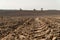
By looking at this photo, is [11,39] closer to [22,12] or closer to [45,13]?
[22,12]

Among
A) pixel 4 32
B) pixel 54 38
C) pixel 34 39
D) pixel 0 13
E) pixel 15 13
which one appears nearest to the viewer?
pixel 54 38

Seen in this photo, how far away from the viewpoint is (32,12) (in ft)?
97.1

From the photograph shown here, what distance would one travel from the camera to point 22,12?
2873 centimetres

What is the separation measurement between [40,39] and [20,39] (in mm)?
1076

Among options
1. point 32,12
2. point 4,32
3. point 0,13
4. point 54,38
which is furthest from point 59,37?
point 32,12

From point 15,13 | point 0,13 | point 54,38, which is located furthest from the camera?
point 15,13

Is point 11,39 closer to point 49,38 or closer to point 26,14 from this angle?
point 49,38

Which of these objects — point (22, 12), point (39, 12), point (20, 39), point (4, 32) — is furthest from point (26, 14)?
point (20, 39)

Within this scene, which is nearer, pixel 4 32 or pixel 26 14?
pixel 4 32

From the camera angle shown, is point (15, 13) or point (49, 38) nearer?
point (49, 38)

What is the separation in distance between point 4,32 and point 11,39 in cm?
258

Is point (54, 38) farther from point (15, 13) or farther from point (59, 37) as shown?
point (15, 13)

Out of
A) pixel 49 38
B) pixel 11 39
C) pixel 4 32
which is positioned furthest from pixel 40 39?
pixel 4 32

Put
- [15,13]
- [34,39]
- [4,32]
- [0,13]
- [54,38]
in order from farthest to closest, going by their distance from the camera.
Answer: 1. [15,13]
2. [0,13]
3. [4,32]
4. [34,39]
5. [54,38]
